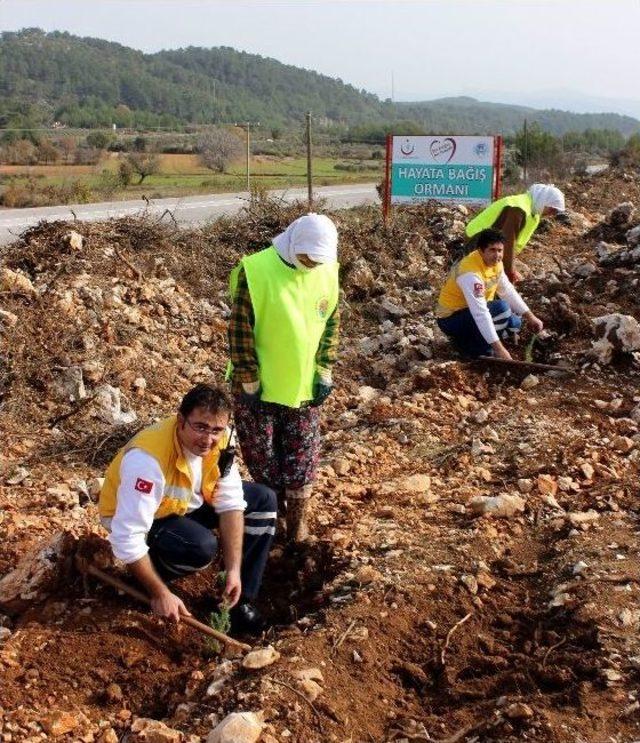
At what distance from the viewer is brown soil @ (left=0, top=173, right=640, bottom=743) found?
2.94 m

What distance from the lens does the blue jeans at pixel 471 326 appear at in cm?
620

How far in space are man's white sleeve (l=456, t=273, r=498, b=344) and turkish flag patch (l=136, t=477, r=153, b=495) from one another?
3358 mm

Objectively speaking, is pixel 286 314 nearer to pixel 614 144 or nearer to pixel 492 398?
pixel 492 398

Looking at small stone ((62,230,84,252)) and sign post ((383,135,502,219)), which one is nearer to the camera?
small stone ((62,230,84,252))

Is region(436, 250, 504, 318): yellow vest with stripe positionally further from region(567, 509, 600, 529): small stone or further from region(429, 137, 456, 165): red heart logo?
region(429, 137, 456, 165): red heart logo

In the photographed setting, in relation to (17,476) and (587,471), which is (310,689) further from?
(17,476)

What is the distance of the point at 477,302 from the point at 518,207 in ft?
3.31

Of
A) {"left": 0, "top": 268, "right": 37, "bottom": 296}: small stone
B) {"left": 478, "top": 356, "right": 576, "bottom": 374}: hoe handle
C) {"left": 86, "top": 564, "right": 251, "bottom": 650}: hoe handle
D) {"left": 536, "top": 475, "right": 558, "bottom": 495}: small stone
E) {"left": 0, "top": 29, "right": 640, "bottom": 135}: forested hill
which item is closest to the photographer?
{"left": 86, "top": 564, "right": 251, "bottom": 650}: hoe handle

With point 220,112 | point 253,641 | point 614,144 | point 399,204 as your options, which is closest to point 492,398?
point 253,641

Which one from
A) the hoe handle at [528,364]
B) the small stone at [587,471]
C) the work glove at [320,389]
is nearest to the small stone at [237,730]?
the work glove at [320,389]

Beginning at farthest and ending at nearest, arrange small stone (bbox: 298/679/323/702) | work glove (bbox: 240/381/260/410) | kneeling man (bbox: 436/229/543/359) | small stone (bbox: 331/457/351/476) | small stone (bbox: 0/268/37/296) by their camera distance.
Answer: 1. small stone (bbox: 0/268/37/296)
2. kneeling man (bbox: 436/229/543/359)
3. small stone (bbox: 331/457/351/476)
4. work glove (bbox: 240/381/260/410)
5. small stone (bbox: 298/679/323/702)

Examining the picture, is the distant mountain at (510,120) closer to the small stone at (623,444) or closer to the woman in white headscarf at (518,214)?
the woman in white headscarf at (518,214)

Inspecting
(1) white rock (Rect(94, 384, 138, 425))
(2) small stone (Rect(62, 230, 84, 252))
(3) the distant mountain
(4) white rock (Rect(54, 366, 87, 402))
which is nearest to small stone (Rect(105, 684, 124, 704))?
(1) white rock (Rect(94, 384, 138, 425))

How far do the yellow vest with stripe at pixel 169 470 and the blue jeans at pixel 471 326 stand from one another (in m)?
3.24
